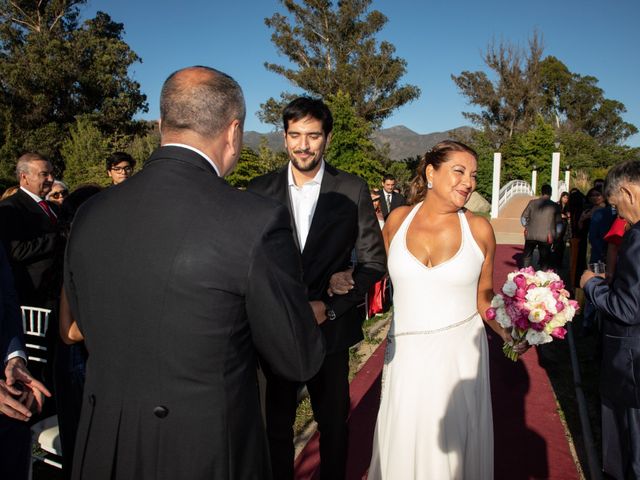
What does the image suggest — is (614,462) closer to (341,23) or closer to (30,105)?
(30,105)

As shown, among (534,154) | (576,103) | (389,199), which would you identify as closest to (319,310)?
(389,199)

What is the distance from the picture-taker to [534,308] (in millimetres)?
2811

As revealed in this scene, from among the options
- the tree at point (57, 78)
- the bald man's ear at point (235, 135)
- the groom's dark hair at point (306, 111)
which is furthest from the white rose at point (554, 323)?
the tree at point (57, 78)

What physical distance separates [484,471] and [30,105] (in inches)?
1374

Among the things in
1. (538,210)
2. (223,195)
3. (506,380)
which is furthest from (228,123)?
(538,210)

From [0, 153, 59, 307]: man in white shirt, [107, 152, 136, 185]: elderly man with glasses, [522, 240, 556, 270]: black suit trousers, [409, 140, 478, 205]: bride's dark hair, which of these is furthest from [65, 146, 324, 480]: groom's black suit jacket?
[522, 240, 556, 270]: black suit trousers

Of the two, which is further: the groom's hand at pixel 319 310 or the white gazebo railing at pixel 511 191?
the white gazebo railing at pixel 511 191

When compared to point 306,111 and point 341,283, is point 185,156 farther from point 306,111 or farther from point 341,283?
point 306,111

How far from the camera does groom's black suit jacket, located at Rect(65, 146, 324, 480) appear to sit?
1.55 metres

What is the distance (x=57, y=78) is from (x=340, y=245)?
109 feet

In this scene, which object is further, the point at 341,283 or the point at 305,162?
the point at 305,162

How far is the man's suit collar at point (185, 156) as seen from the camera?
167cm

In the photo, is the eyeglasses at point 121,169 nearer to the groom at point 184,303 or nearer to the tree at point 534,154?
the groom at point 184,303

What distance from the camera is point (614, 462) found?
11.3 ft
